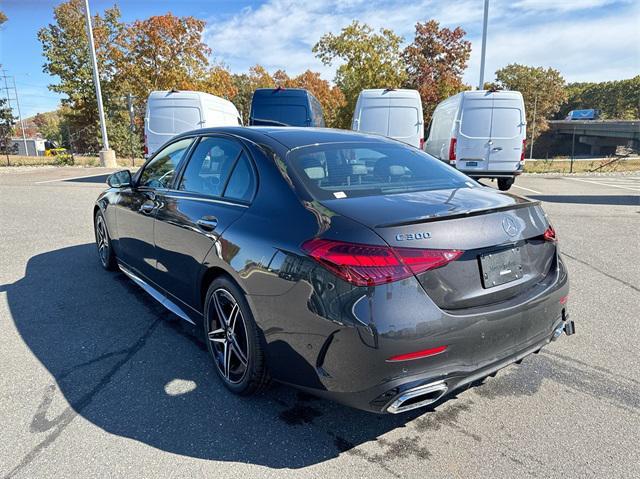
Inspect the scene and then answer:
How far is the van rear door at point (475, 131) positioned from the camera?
38.5 ft

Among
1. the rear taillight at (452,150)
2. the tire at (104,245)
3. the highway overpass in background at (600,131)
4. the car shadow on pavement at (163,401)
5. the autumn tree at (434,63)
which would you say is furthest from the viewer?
the highway overpass in background at (600,131)

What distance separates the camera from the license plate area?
2180 mm

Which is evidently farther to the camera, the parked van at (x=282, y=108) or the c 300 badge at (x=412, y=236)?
the parked van at (x=282, y=108)

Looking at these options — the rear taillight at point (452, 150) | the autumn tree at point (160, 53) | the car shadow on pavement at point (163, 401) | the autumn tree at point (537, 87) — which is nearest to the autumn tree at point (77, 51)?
the autumn tree at point (160, 53)

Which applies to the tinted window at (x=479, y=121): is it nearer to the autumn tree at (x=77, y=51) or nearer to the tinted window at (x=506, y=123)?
the tinted window at (x=506, y=123)

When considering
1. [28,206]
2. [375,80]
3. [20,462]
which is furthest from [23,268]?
[375,80]

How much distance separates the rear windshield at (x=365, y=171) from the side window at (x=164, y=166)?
132 centimetres

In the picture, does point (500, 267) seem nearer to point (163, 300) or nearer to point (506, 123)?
point (163, 300)

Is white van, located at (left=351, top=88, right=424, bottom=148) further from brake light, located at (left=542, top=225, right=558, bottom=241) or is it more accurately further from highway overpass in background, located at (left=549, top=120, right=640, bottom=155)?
highway overpass in background, located at (left=549, top=120, right=640, bottom=155)

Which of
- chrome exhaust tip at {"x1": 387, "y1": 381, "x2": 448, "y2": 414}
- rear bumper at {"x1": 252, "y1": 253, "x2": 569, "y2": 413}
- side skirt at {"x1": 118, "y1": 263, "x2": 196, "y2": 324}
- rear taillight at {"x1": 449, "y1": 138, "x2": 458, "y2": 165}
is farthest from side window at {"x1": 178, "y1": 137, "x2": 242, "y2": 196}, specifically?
rear taillight at {"x1": 449, "y1": 138, "x2": 458, "y2": 165}

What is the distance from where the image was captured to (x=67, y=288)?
460 centimetres

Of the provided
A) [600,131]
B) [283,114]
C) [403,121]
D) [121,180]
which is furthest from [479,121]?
[600,131]

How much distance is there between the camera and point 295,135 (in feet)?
10.2

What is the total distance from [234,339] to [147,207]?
163 centimetres
